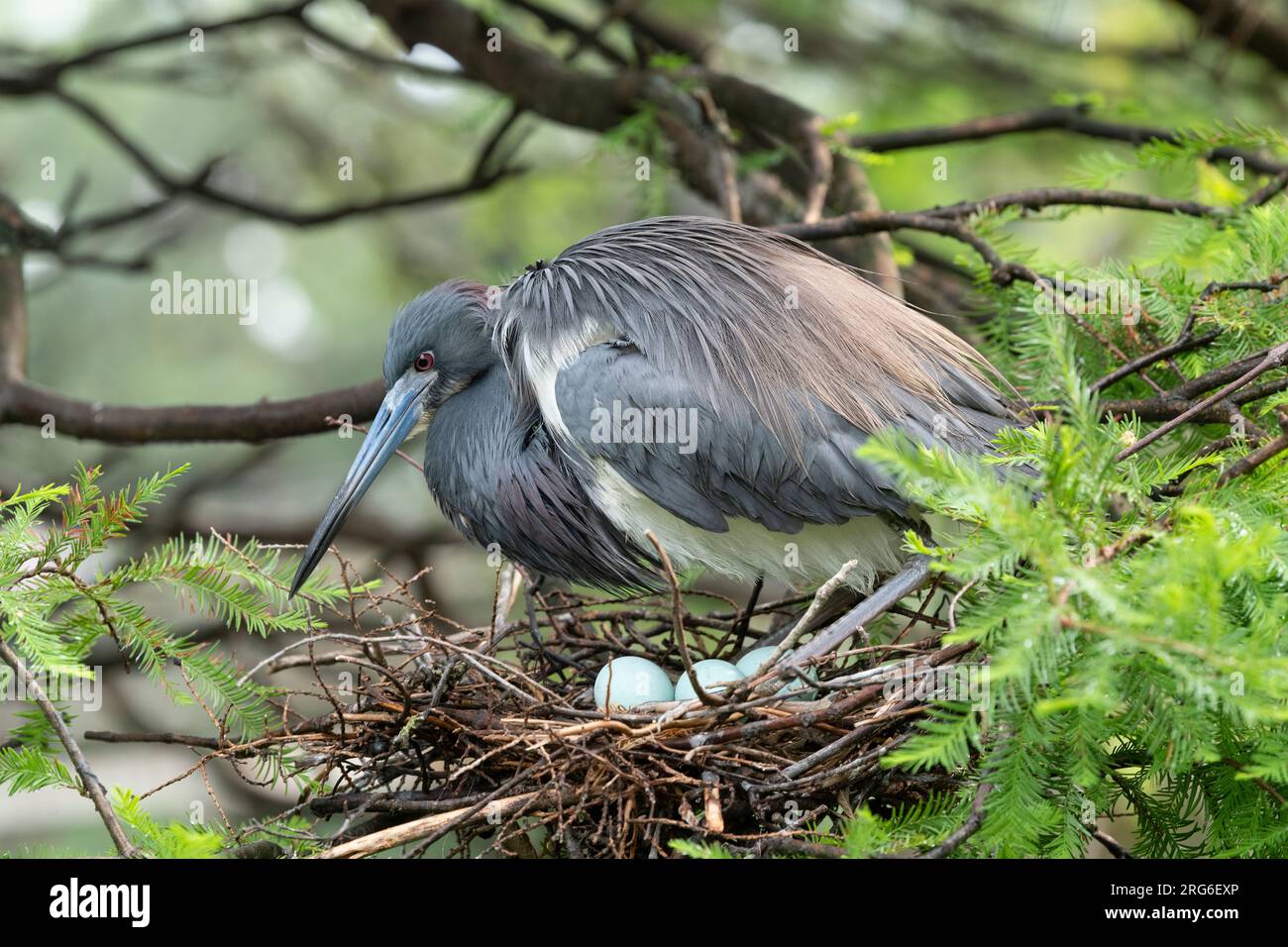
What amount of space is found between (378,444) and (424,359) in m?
0.29

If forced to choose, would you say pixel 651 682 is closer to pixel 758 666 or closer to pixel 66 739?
pixel 758 666

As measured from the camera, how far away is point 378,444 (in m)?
3.57

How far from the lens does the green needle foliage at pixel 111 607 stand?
2.21 metres

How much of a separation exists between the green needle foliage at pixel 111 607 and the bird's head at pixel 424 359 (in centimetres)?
75

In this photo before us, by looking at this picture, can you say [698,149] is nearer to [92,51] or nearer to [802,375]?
[802,375]

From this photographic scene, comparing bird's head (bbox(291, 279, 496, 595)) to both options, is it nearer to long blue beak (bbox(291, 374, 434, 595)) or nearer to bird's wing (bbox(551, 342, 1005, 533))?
long blue beak (bbox(291, 374, 434, 595))

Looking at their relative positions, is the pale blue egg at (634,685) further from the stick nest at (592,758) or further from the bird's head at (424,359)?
the bird's head at (424,359)

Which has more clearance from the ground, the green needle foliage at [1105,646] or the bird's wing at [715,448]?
the bird's wing at [715,448]

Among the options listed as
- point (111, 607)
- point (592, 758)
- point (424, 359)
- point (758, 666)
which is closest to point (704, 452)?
point (758, 666)

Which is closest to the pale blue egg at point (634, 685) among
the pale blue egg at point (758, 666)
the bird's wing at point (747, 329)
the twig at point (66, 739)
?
the pale blue egg at point (758, 666)

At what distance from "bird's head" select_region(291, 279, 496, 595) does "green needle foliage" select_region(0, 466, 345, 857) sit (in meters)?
0.75

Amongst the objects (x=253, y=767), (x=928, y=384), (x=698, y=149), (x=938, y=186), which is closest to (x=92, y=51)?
(x=698, y=149)

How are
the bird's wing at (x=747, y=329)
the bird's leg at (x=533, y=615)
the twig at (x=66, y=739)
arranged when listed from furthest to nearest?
the bird's leg at (x=533, y=615), the bird's wing at (x=747, y=329), the twig at (x=66, y=739)

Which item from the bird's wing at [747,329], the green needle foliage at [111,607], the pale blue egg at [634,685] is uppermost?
the bird's wing at [747,329]
